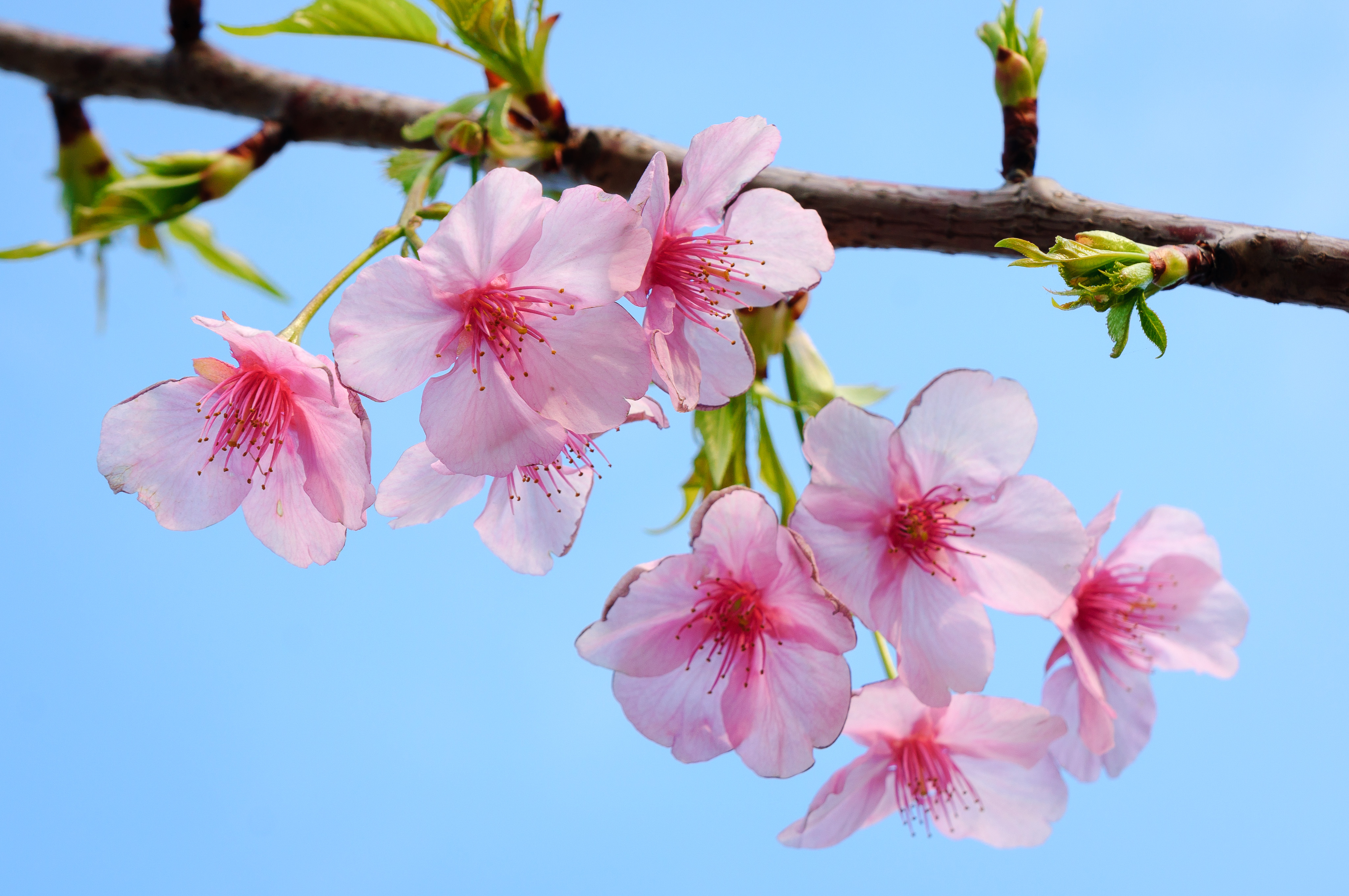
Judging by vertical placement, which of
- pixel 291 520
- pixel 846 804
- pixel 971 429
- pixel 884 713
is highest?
pixel 971 429

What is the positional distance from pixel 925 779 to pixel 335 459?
77cm

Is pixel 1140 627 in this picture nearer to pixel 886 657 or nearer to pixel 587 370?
pixel 886 657

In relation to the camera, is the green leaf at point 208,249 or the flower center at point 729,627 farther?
the green leaf at point 208,249

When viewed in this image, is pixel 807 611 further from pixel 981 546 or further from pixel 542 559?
pixel 542 559

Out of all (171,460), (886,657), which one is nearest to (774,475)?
(886,657)

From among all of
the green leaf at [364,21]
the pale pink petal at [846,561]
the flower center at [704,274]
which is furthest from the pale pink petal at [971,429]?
the green leaf at [364,21]

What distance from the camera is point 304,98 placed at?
5.56 feet

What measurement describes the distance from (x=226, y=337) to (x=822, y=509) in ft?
1.87

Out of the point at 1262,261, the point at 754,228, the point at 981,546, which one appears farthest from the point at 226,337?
the point at 1262,261

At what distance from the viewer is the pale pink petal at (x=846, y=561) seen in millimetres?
907

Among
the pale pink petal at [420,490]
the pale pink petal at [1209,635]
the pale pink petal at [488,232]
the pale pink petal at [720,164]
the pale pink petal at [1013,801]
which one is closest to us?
the pale pink petal at [488,232]

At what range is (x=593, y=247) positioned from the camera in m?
0.79

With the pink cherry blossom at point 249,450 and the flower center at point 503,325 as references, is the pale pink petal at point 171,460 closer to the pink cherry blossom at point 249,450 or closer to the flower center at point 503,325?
the pink cherry blossom at point 249,450

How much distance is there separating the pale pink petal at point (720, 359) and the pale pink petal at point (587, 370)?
154 millimetres
